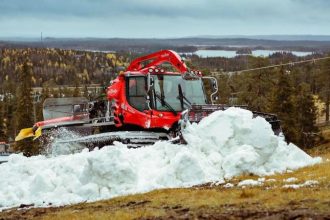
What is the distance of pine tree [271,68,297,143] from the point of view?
6194 centimetres

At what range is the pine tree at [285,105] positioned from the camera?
61938 mm

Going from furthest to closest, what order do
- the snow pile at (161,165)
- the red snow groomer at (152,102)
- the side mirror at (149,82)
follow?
the side mirror at (149,82), the red snow groomer at (152,102), the snow pile at (161,165)

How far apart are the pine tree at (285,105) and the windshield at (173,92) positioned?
3986 cm

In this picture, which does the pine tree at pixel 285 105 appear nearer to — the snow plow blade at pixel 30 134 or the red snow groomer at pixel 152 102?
the snow plow blade at pixel 30 134

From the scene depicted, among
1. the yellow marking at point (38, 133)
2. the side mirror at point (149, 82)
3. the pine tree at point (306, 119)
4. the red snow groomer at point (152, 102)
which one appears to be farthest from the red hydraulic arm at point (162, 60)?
the pine tree at point (306, 119)

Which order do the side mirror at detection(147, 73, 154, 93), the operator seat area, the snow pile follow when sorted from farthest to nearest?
the operator seat area, the side mirror at detection(147, 73, 154, 93), the snow pile

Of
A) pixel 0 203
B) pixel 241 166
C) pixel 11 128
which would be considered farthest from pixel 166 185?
pixel 11 128

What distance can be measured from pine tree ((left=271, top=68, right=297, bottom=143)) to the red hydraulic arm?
3879cm

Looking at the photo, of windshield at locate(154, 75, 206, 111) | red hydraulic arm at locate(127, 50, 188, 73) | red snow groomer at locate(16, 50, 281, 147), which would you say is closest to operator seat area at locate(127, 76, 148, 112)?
red snow groomer at locate(16, 50, 281, 147)

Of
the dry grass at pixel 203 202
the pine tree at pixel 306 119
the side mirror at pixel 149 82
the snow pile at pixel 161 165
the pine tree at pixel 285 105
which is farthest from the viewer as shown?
the pine tree at pixel 306 119

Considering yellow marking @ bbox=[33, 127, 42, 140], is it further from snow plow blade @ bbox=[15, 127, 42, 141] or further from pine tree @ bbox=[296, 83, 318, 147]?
pine tree @ bbox=[296, 83, 318, 147]

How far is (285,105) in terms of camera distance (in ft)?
205

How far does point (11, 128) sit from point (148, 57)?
8571 cm

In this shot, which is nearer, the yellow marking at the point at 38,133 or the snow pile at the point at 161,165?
the snow pile at the point at 161,165
